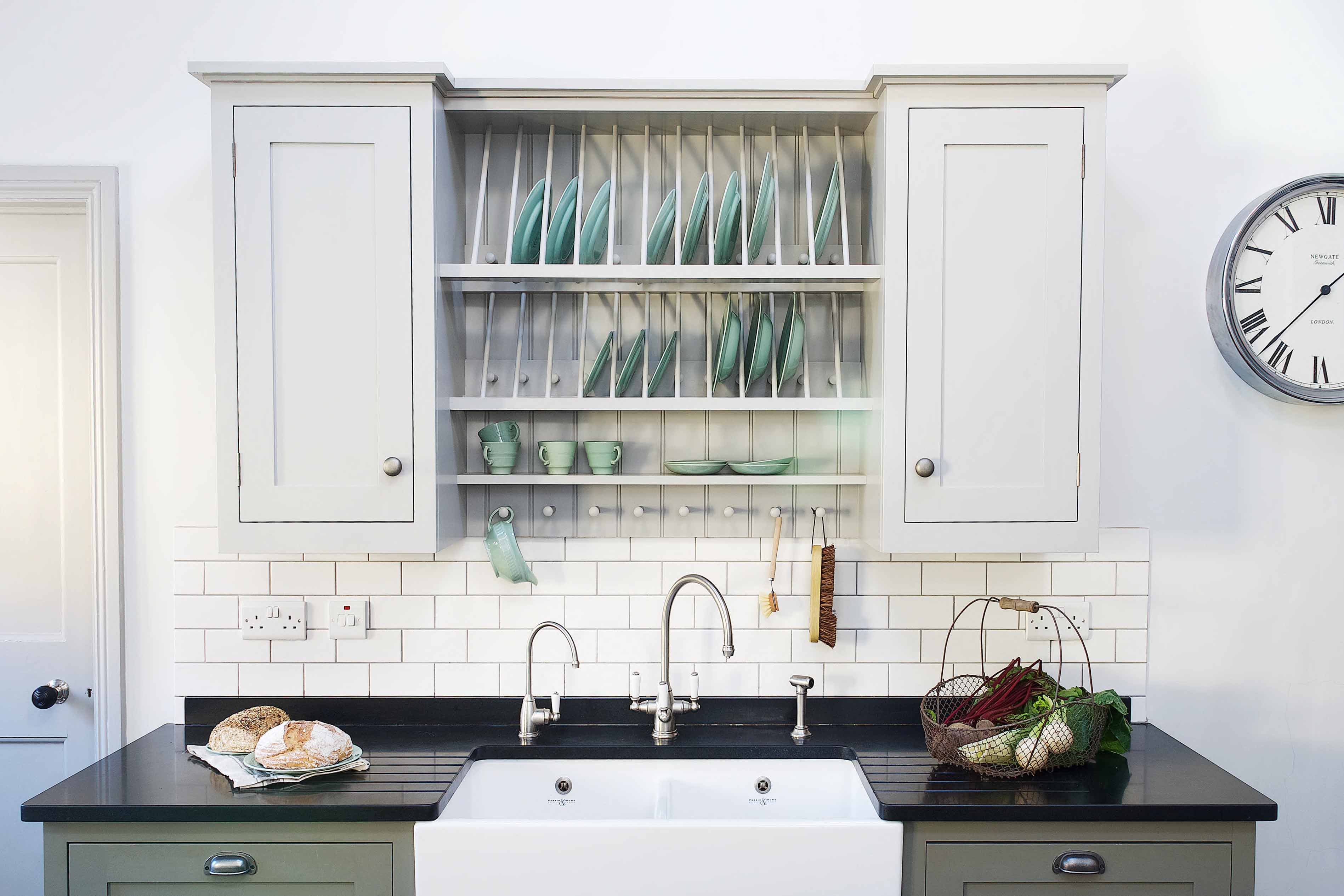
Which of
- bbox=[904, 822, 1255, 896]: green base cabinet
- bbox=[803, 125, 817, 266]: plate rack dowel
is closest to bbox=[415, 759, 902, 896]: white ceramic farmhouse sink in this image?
bbox=[904, 822, 1255, 896]: green base cabinet

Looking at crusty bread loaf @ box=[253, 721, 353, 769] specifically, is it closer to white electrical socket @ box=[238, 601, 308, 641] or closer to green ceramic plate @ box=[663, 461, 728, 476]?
white electrical socket @ box=[238, 601, 308, 641]

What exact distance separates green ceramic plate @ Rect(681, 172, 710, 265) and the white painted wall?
332 mm

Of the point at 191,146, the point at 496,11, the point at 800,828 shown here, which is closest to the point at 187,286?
the point at 191,146

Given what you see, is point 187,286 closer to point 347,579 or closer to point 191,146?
point 191,146

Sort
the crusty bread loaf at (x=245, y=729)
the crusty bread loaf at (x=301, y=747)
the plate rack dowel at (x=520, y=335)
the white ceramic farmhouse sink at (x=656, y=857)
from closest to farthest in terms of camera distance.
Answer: the white ceramic farmhouse sink at (x=656, y=857) → the crusty bread loaf at (x=301, y=747) → the crusty bread loaf at (x=245, y=729) → the plate rack dowel at (x=520, y=335)

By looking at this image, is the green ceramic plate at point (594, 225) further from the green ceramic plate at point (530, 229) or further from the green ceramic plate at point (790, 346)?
the green ceramic plate at point (790, 346)

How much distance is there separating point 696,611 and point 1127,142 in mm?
1454

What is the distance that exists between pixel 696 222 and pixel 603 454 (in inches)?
20.6

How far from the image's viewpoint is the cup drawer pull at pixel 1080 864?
5.16 ft

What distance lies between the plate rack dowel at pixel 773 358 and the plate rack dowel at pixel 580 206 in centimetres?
45

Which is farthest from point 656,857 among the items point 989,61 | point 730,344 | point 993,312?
point 989,61

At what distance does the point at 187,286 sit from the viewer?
2.05m

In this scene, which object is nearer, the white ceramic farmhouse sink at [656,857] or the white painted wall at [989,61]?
the white ceramic farmhouse sink at [656,857]

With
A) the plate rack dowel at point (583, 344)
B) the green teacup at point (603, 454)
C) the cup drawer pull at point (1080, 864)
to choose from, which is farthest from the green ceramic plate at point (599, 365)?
the cup drawer pull at point (1080, 864)
